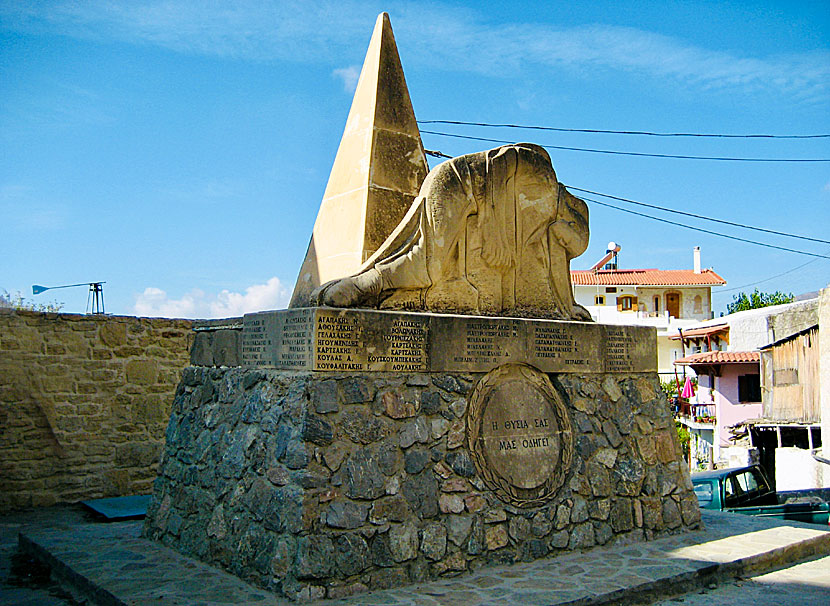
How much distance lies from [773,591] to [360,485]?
319 centimetres

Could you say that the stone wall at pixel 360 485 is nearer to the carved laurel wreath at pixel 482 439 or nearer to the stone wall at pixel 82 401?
the carved laurel wreath at pixel 482 439

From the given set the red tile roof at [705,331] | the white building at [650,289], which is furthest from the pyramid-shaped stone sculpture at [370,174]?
the white building at [650,289]

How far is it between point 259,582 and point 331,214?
322 centimetres

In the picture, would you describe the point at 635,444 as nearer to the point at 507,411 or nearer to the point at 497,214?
the point at 507,411

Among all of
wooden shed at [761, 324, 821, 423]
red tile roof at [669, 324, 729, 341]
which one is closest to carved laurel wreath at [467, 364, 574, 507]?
wooden shed at [761, 324, 821, 423]

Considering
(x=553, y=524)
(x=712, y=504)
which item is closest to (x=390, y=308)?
(x=553, y=524)

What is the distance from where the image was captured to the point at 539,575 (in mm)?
5215

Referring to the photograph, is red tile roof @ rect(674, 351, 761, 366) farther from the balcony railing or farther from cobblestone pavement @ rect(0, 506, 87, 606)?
cobblestone pavement @ rect(0, 506, 87, 606)

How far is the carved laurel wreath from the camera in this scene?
5500 millimetres

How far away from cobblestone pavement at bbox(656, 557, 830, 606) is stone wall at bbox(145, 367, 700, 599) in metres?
0.91

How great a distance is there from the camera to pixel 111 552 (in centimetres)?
581

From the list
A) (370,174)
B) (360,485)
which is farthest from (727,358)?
(360,485)

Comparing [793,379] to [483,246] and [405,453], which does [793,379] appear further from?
[405,453]

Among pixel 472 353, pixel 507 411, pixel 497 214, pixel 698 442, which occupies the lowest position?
pixel 698 442
